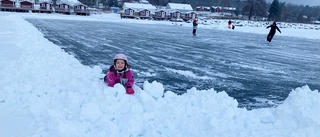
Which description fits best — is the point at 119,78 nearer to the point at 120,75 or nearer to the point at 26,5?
the point at 120,75

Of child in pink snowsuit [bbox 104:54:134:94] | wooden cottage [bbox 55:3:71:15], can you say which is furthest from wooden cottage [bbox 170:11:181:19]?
child in pink snowsuit [bbox 104:54:134:94]

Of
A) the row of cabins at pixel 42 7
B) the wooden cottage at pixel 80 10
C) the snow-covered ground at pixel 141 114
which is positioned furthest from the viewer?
the wooden cottage at pixel 80 10

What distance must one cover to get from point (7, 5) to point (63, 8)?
35.9 ft

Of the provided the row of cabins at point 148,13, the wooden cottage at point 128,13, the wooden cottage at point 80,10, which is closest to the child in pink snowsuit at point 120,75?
the row of cabins at point 148,13

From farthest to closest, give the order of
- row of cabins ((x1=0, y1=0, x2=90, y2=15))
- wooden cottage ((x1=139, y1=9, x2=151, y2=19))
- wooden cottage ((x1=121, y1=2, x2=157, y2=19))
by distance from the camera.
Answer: wooden cottage ((x1=139, y1=9, x2=151, y2=19)) → wooden cottage ((x1=121, y1=2, x2=157, y2=19)) → row of cabins ((x1=0, y1=0, x2=90, y2=15))

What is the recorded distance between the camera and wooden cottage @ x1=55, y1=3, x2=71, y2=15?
58978 mm

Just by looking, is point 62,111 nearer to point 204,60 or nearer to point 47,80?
point 47,80

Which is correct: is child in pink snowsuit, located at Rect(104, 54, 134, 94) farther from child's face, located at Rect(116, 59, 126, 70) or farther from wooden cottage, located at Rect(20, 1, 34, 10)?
wooden cottage, located at Rect(20, 1, 34, 10)

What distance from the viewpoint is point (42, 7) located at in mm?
57375

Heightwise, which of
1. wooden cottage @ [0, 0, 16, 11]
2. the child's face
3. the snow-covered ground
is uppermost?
wooden cottage @ [0, 0, 16, 11]

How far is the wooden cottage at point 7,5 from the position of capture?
52.5 metres

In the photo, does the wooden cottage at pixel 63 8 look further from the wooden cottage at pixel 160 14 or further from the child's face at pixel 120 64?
the child's face at pixel 120 64

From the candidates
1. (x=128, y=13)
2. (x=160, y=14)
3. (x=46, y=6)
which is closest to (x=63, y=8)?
(x=46, y=6)

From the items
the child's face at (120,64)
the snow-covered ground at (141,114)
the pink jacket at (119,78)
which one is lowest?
the snow-covered ground at (141,114)
